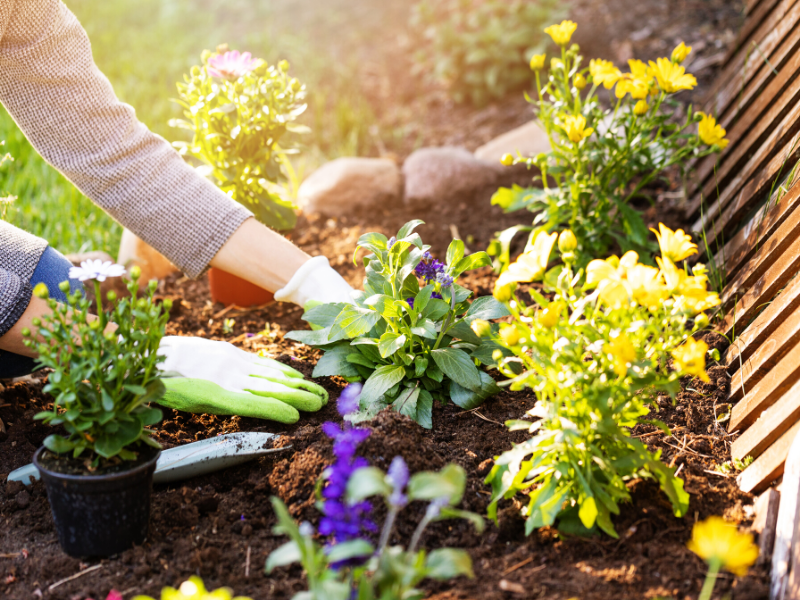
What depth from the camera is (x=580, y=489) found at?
3.80 feet

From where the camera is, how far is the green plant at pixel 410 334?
4.87 feet

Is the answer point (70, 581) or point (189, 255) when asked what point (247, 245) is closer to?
point (189, 255)

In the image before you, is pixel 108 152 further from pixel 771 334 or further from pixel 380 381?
pixel 771 334

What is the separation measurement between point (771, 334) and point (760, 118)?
92 centimetres

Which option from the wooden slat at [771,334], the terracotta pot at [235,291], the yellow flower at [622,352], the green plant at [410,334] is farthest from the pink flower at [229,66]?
the wooden slat at [771,334]

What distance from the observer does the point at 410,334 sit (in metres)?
1.50

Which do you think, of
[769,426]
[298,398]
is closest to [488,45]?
[298,398]

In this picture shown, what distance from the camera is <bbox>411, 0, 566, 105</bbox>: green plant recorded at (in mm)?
3400

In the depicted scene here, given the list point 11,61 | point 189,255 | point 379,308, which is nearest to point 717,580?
point 379,308

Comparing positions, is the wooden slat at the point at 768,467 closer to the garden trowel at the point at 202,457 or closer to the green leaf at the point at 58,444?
the garden trowel at the point at 202,457

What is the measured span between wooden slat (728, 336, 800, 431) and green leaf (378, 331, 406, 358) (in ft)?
2.47

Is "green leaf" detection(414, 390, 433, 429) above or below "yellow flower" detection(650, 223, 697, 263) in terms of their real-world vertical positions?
below

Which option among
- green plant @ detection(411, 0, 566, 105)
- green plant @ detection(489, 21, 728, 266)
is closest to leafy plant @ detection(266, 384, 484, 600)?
green plant @ detection(489, 21, 728, 266)

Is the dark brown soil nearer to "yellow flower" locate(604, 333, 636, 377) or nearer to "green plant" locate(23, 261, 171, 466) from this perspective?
"green plant" locate(23, 261, 171, 466)
